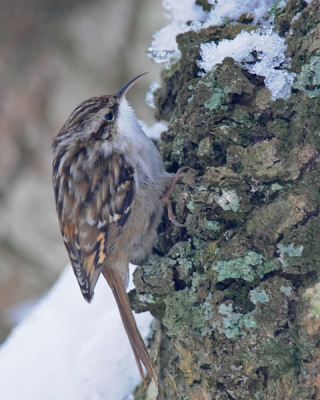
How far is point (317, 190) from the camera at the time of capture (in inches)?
51.5

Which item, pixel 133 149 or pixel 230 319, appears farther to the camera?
pixel 133 149

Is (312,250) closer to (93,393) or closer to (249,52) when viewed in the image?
(249,52)

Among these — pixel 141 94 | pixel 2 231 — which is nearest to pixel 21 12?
pixel 141 94

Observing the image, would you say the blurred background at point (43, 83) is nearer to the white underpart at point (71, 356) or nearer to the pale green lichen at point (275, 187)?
the white underpart at point (71, 356)

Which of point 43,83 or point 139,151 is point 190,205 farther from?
point 43,83

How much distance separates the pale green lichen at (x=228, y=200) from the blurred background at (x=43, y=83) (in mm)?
2391

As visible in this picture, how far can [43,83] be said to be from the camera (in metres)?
3.48

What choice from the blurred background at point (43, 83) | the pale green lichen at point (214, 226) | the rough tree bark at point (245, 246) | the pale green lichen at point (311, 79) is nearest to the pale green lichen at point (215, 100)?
the rough tree bark at point (245, 246)

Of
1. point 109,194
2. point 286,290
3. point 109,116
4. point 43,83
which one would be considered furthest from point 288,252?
point 43,83

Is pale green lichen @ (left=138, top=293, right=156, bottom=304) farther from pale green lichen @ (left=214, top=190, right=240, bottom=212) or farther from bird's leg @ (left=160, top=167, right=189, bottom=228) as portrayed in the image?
pale green lichen @ (left=214, top=190, right=240, bottom=212)

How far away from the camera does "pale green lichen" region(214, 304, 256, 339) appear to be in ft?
4.21

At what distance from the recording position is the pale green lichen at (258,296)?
127 cm

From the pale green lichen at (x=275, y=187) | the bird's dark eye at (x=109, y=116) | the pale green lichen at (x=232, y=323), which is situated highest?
the bird's dark eye at (x=109, y=116)

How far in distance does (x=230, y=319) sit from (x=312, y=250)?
0.97 feet
